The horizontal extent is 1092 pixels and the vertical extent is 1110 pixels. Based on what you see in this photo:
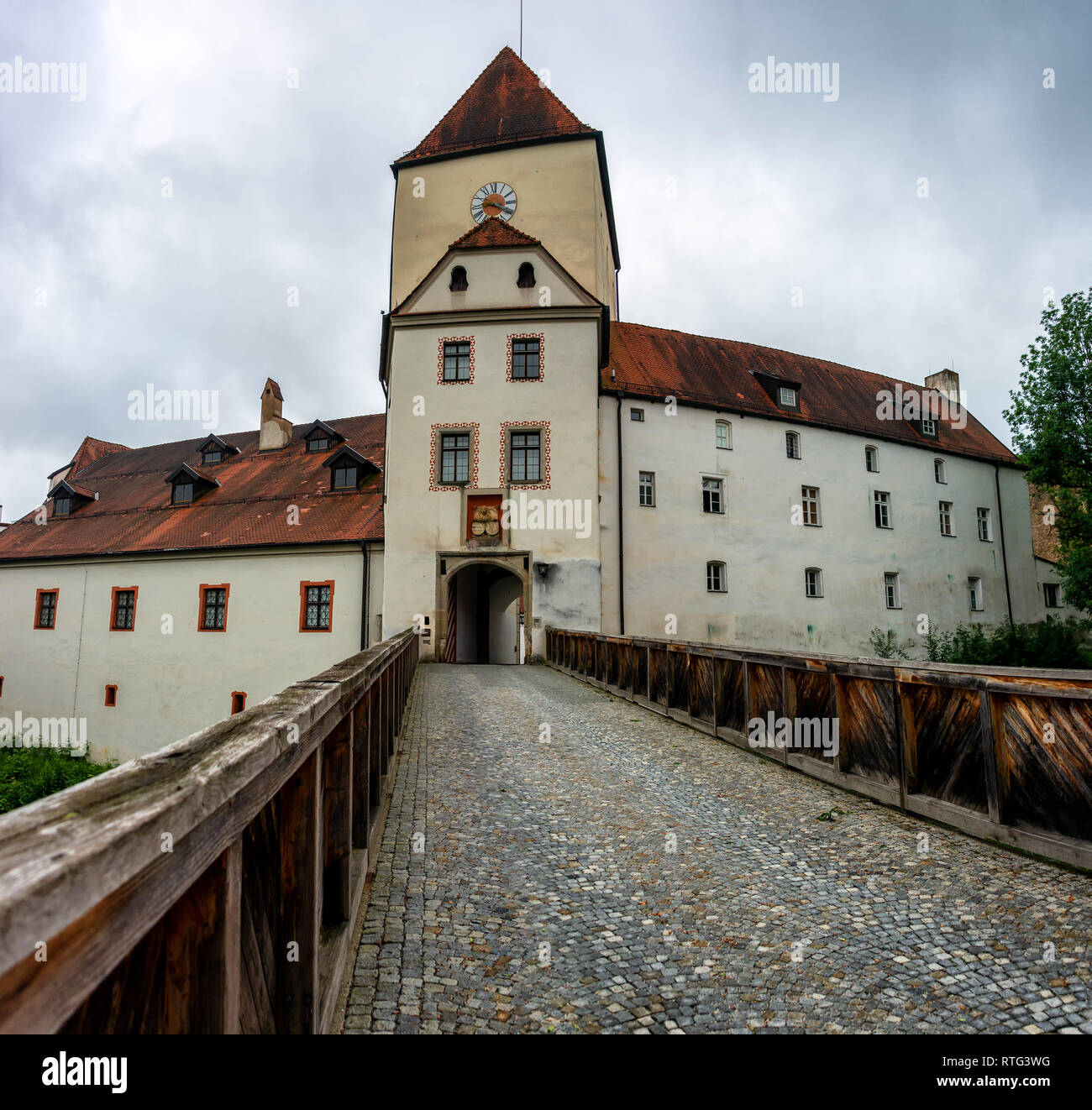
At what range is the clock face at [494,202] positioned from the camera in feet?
90.7

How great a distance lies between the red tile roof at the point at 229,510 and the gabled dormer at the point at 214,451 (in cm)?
43

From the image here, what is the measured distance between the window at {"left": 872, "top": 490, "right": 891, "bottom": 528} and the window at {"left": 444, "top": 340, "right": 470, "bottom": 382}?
1716 cm

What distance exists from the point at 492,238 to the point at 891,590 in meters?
19.8

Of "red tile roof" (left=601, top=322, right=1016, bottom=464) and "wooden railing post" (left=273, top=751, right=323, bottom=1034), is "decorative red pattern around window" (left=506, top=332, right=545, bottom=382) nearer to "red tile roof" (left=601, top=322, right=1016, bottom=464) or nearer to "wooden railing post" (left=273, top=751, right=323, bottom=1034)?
"red tile roof" (left=601, top=322, right=1016, bottom=464)

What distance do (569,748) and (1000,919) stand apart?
469 cm

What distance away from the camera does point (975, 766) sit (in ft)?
16.1

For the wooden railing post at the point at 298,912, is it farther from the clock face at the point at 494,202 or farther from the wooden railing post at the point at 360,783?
the clock face at the point at 494,202

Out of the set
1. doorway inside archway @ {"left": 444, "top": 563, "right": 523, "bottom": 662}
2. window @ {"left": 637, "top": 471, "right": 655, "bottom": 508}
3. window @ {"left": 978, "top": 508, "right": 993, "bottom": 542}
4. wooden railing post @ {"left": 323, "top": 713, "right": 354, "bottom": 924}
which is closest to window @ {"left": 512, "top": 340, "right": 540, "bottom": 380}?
window @ {"left": 637, "top": 471, "right": 655, "bottom": 508}

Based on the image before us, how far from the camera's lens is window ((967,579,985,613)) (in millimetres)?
32375

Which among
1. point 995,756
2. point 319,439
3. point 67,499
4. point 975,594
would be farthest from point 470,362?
point 975,594

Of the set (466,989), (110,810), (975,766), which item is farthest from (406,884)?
(975,766)

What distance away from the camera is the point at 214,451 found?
33.4 meters

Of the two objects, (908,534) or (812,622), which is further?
(908,534)
